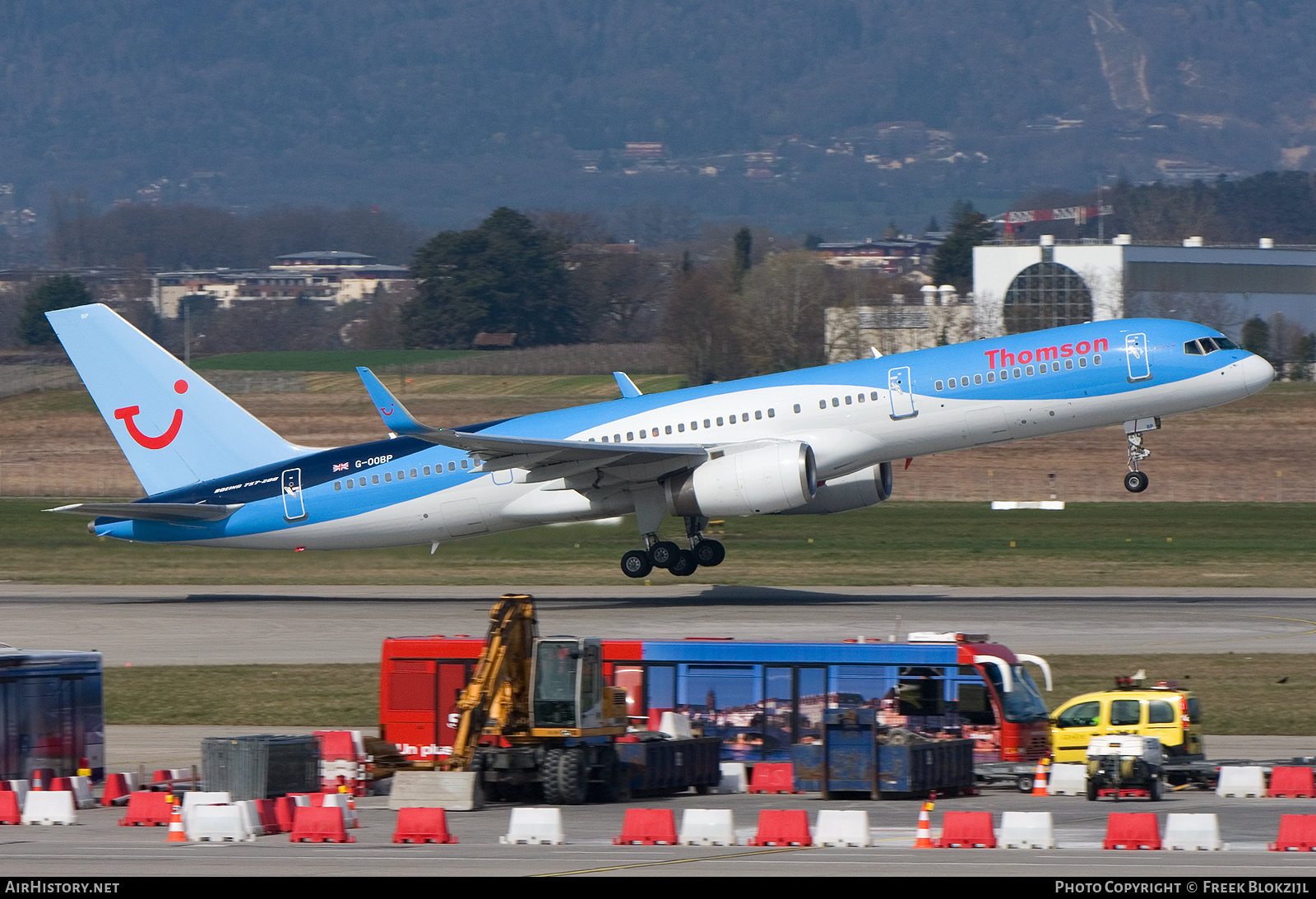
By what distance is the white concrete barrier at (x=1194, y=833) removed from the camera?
19.1 metres

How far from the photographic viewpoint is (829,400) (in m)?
45.5

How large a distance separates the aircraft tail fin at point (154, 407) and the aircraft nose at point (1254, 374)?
2563cm

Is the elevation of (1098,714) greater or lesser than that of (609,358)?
lesser

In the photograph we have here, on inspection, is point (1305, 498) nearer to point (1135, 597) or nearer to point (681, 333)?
point (1135, 597)

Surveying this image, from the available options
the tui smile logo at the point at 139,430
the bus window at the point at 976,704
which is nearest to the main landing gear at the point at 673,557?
the tui smile logo at the point at 139,430

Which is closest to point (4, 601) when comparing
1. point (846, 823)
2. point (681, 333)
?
point (846, 823)

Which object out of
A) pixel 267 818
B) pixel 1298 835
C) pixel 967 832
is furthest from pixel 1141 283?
pixel 267 818

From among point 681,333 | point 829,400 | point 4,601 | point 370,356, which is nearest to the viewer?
point 829,400

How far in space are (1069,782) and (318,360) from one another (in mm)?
106234

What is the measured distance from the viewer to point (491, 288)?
153 metres

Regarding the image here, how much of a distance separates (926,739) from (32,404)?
8063 centimetres

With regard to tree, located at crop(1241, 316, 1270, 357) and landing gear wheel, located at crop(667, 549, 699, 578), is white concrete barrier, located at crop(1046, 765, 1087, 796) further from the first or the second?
tree, located at crop(1241, 316, 1270, 357)

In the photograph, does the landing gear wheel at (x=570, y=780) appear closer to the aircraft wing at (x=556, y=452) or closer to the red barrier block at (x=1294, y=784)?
the red barrier block at (x=1294, y=784)

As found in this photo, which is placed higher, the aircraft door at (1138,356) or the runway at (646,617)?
the aircraft door at (1138,356)
